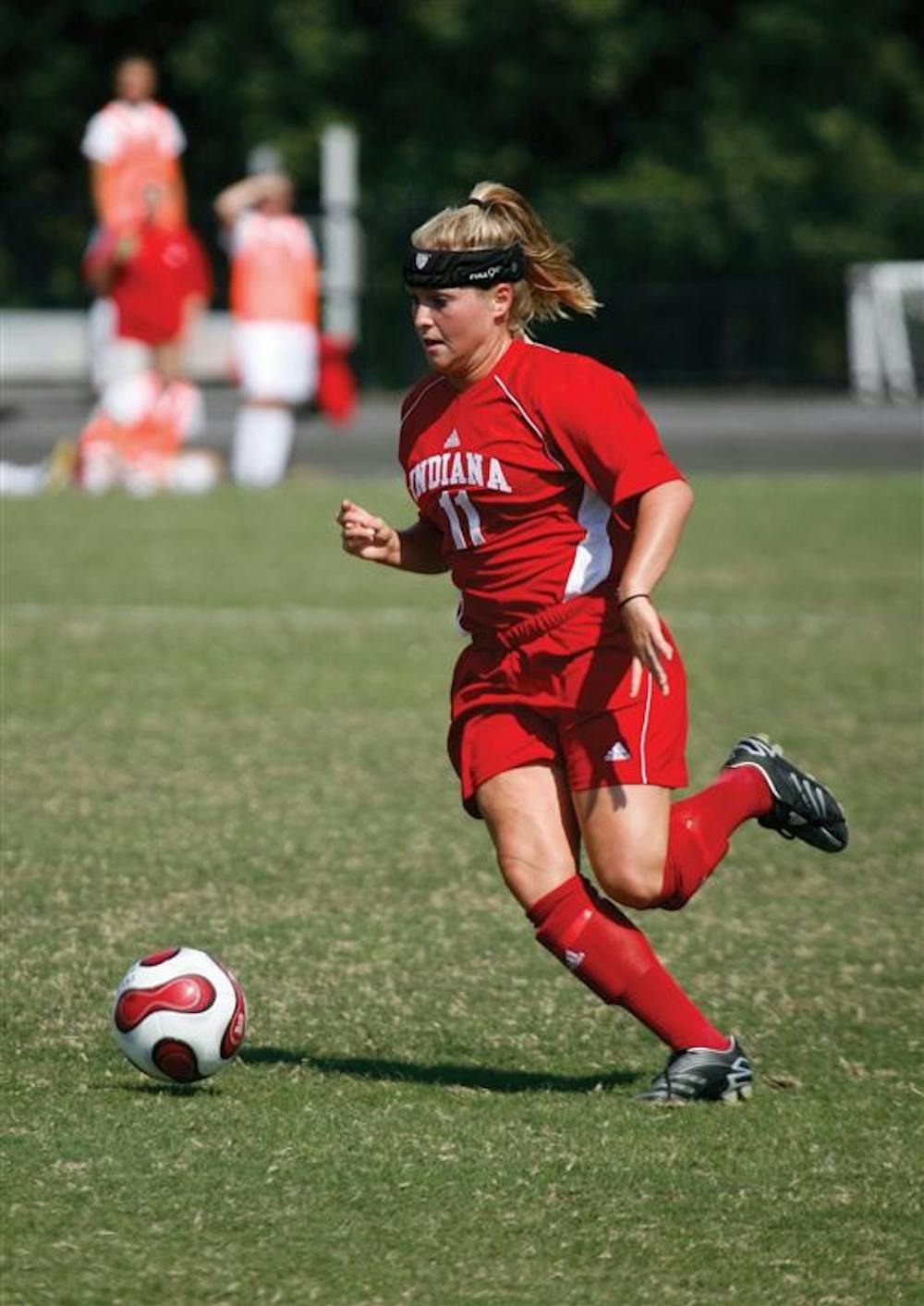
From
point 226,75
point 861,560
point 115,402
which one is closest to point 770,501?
point 861,560

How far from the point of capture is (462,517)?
205 inches

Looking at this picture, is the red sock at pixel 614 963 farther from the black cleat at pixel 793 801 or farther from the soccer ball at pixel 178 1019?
the black cleat at pixel 793 801

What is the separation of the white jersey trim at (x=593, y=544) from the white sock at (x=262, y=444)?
1408 cm

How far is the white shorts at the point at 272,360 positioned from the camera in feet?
62.6

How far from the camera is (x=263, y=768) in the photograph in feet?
28.1

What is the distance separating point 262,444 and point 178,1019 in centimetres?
1446

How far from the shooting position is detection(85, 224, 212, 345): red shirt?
18.5 metres

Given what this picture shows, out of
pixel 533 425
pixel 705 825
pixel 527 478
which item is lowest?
pixel 705 825

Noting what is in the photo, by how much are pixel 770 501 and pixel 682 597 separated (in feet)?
17.3

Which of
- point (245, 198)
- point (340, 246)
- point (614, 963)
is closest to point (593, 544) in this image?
point (614, 963)

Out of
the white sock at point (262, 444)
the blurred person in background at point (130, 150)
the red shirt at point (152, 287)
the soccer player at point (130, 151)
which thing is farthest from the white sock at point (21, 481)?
the soccer player at point (130, 151)

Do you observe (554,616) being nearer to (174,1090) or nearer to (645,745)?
(645,745)

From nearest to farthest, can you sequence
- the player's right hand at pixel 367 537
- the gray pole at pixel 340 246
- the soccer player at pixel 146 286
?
the player's right hand at pixel 367 537 → the soccer player at pixel 146 286 → the gray pole at pixel 340 246

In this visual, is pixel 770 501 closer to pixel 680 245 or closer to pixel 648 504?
pixel 648 504
